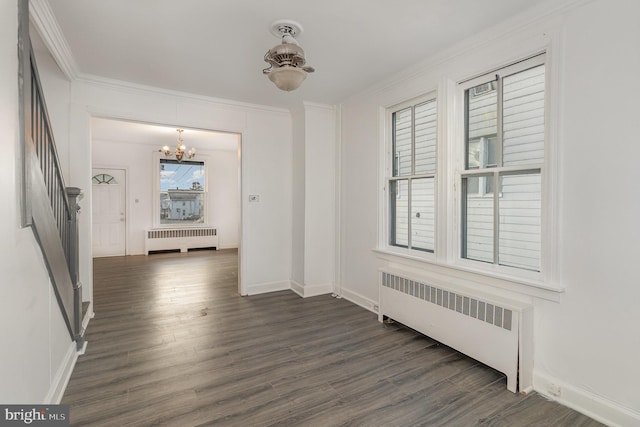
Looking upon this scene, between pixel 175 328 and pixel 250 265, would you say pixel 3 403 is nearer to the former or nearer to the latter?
pixel 175 328

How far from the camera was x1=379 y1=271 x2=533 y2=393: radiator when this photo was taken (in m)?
2.21

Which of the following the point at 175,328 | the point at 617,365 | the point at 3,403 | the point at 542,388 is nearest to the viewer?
the point at 3,403

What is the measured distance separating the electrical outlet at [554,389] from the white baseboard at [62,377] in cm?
326

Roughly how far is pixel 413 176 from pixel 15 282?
3.22m

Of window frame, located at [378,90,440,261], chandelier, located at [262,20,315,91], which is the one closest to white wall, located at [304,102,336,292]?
window frame, located at [378,90,440,261]

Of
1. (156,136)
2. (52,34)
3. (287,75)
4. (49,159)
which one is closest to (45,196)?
(49,159)

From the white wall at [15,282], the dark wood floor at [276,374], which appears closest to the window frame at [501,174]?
the dark wood floor at [276,374]

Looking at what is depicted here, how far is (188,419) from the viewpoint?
75.8 inches

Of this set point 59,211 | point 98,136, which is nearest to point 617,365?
point 59,211

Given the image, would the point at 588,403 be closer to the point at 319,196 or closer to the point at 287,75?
the point at 287,75

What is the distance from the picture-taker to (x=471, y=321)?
2.52m

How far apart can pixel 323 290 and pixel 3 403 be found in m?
3.49

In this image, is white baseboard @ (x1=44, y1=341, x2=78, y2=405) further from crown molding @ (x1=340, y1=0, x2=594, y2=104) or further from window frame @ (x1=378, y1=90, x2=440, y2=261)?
crown molding @ (x1=340, y1=0, x2=594, y2=104)

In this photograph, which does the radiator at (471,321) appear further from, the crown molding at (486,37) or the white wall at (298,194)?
the crown molding at (486,37)
